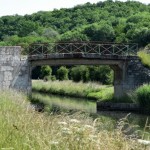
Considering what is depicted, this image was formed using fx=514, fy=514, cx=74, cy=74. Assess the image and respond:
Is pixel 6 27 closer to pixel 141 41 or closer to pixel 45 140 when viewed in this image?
pixel 141 41

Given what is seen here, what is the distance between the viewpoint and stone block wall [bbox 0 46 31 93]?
29750 millimetres

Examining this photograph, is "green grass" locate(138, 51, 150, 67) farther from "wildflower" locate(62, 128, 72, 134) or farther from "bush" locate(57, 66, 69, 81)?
"wildflower" locate(62, 128, 72, 134)

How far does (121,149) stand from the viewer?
4.59 metres

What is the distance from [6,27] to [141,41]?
42.6 meters

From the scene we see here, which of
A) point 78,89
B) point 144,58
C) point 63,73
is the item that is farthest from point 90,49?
point 63,73

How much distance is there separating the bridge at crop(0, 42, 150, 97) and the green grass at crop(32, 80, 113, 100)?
178 cm

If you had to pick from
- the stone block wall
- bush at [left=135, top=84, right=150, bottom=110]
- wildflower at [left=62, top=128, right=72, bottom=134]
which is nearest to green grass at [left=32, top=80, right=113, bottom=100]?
bush at [left=135, top=84, right=150, bottom=110]

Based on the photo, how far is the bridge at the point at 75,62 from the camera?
1187 inches

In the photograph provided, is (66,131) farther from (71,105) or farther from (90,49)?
(90,49)

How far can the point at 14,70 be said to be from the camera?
30641mm

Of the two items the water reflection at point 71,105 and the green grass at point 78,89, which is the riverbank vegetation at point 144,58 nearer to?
the green grass at point 78,89

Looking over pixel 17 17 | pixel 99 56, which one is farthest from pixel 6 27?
pixel 99 56

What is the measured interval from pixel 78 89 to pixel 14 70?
42.3 feet

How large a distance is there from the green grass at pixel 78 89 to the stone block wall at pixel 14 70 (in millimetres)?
6651
